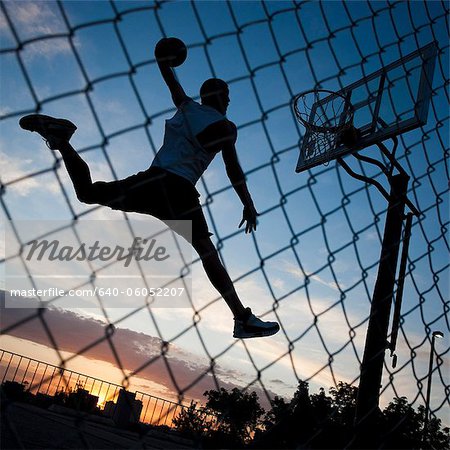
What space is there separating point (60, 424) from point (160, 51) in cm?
582

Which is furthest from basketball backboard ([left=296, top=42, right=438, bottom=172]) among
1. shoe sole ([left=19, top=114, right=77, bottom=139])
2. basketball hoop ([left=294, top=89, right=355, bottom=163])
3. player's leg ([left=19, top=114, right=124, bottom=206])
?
shoe sole ([left=19, top=114, right=77, bottom=139])

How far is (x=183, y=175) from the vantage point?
2.44m

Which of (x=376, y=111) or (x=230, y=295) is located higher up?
(x=376, y=111)

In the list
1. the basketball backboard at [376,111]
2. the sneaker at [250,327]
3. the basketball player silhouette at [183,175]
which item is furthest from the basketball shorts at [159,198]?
the basketball backboard at [376,111]

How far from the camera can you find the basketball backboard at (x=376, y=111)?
3752 millimetres

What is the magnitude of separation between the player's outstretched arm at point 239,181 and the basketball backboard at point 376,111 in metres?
1.48

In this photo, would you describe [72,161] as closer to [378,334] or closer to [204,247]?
[204,247]

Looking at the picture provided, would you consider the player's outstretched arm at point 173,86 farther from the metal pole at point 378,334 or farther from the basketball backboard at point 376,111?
the basketball backboard at point 376,111

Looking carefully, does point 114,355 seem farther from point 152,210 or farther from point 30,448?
point 30,448

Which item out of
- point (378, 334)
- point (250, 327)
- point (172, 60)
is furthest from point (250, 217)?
point (378, 334)

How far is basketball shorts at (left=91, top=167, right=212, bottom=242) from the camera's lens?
7.57 ft

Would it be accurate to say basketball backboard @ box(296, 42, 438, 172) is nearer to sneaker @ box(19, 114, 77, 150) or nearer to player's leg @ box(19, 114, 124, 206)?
player's leg @ box(19, 114, 124, 206)

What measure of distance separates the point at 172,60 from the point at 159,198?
0.72m

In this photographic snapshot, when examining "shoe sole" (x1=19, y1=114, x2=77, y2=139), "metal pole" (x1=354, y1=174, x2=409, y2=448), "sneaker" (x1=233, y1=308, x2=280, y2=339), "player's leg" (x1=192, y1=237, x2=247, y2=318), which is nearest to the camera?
"shoe sole" (x1=19, y1=114, x2=77, y2=139)
